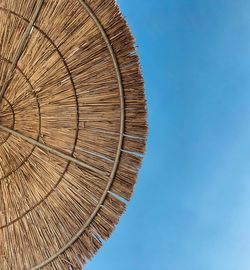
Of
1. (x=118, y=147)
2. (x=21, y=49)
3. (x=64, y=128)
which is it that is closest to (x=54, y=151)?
(x=64, y=128)

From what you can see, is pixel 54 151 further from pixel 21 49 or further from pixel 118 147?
pixel 21 49

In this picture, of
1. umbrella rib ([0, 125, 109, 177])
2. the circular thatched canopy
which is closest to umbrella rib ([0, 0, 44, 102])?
the circular thatched canopy

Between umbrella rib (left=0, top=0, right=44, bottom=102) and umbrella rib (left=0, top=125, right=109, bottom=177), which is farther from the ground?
umbrella rib (left=0, top=0, right=44, bottom=102)

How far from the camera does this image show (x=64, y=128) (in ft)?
14.9

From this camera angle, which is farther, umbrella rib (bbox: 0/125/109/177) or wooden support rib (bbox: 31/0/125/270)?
umbrella rib (bbox: 0/125/109/177)

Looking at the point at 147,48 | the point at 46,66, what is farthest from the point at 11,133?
the point at 147,48

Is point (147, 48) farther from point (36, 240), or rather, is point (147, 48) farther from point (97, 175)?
point (36, 240)

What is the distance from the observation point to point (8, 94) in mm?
4500

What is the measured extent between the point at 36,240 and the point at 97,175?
40.1 inches

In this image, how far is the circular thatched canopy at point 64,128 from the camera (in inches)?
167

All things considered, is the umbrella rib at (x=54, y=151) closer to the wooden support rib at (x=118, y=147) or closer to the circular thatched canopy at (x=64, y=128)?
the circular thatched canopy at (x=64, y=128)

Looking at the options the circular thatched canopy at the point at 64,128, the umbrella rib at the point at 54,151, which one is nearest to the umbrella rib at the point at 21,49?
the circular thatched canopy at the point at 64,128

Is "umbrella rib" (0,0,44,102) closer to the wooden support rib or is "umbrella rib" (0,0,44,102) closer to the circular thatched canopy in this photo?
the circular thatched canopy

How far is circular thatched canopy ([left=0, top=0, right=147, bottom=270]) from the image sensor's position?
13.9ft
